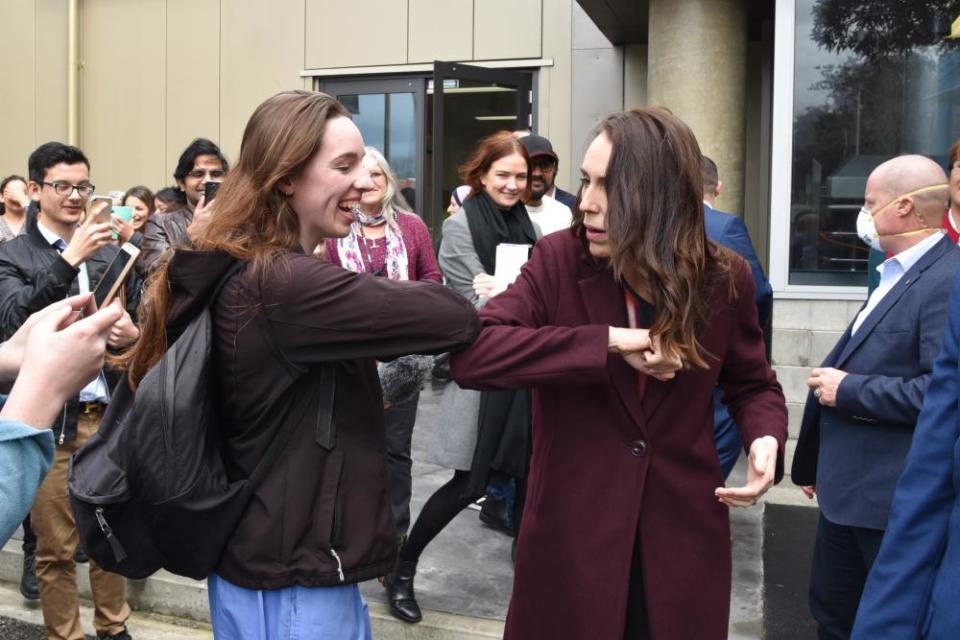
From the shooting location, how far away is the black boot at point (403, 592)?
444cm

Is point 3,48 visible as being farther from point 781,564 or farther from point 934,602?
point 934,602

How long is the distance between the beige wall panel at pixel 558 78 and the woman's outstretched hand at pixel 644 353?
303 inches

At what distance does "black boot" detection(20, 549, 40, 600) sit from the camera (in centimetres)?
511

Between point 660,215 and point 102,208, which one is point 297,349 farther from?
point 102,208

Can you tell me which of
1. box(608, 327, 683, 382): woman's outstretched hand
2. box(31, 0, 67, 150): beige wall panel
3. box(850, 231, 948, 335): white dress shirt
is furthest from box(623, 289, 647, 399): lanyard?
box(31, 0, 67, 150): beige wall panel

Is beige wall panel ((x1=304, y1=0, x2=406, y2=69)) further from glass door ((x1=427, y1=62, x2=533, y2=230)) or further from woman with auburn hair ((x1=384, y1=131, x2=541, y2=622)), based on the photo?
woman with auburn hair ((x1=384, y1=131, x2=541, y2=622))

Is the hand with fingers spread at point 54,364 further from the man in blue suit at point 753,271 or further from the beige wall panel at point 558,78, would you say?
the beige wall panel at point 558,78

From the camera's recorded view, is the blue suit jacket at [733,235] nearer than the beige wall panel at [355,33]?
Yes

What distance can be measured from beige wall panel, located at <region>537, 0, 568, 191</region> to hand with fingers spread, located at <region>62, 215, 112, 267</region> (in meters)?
6.49

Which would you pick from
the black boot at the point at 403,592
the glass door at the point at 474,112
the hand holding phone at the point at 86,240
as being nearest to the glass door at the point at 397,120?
the glass door at the point at 474,112

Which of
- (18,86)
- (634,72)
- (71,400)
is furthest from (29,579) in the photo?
(18,86)

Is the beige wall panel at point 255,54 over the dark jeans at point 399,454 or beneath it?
over

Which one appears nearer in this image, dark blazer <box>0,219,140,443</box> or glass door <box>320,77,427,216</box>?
dark blazer <box>0,219,140,443</box>

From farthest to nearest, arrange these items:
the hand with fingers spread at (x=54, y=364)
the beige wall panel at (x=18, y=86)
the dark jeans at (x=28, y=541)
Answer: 1. the beige wall panel at (x=18, y=86)
2. the dark jeans at (x=28, y=541)
3. the hand with fingers spread at (x=54, y=364)
